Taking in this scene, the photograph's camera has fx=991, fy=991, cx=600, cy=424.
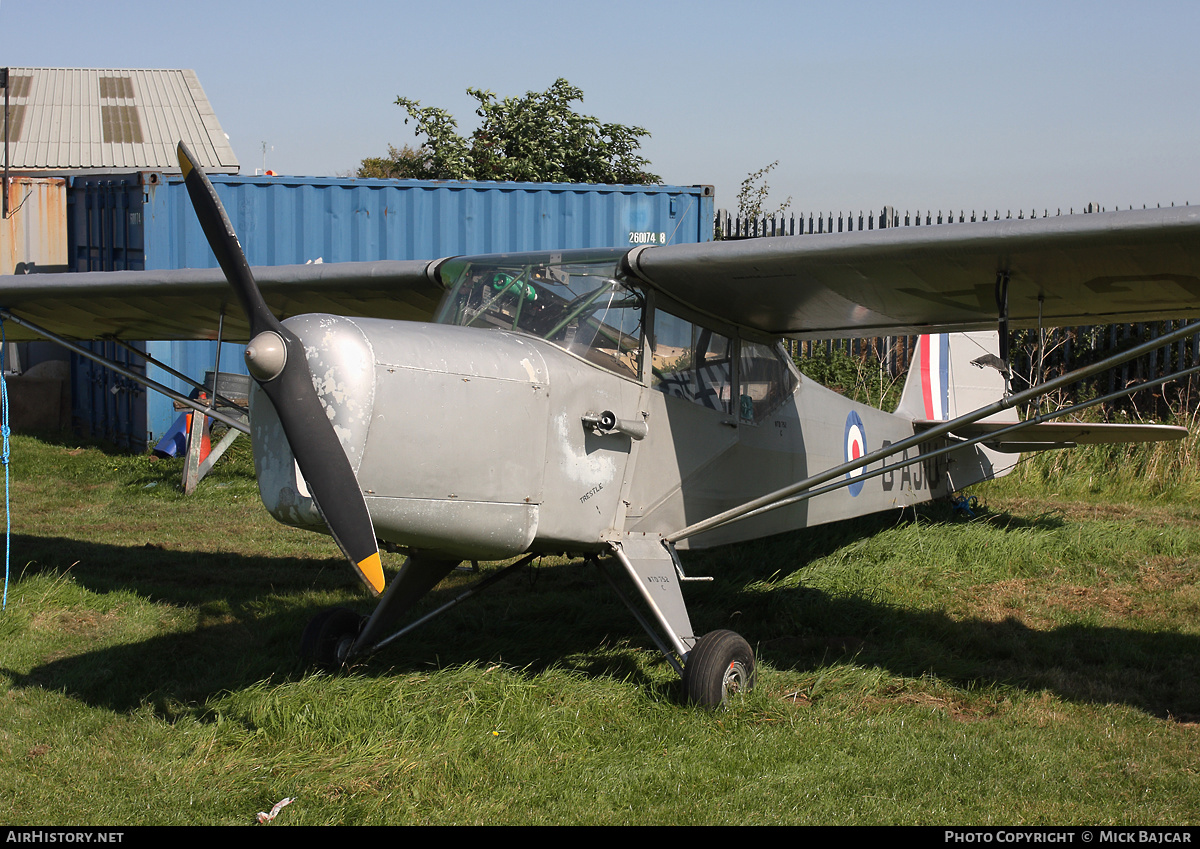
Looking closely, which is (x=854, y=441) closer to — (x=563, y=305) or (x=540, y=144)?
(x=563, y=305)

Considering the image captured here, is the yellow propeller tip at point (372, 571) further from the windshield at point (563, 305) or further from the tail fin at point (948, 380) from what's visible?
the tail fin at point (948, 380)

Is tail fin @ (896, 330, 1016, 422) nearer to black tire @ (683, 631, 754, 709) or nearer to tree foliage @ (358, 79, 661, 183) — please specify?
black tire @ (683, 631, 754, 709)

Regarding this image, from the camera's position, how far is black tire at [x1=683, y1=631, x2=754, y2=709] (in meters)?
4.79

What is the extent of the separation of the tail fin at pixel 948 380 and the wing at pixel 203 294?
4521 millimetres

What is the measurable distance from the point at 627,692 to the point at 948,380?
18.3ft

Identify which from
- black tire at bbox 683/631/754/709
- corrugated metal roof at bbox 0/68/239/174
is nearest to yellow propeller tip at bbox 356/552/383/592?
black tire at bbox 683/631/754/709

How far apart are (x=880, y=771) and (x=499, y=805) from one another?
1591mm

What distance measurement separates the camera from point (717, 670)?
190 inches

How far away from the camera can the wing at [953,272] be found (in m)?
4.44

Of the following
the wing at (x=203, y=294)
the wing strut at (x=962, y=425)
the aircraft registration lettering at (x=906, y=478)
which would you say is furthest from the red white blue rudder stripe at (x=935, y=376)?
the wing at (x=203, y=294)

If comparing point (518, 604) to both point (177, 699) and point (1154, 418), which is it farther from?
point (1154, 418)

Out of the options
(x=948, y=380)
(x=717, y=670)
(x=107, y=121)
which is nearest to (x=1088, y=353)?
(x=948, y=380)

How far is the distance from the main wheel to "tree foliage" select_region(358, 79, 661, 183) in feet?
49.9

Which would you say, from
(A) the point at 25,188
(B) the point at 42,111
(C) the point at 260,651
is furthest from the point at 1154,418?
(B) the point at 42,111
